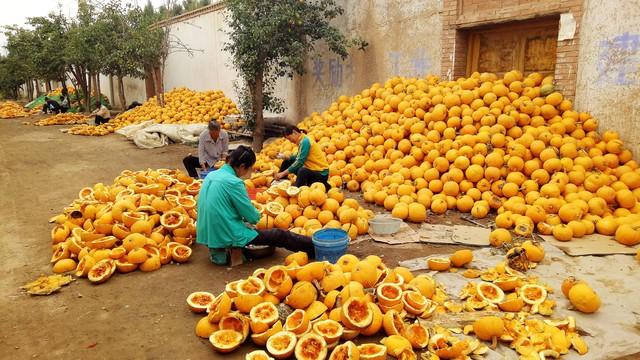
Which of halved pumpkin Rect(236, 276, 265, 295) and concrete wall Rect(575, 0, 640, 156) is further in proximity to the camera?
concrete wall Rect(575, 0, 640, 156)

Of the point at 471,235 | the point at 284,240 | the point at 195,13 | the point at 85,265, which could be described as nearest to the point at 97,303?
the point at 85,265

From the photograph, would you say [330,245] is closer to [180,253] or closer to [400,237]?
[400,237]

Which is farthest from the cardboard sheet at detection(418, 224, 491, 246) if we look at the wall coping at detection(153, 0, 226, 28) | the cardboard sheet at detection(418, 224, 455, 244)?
the wall coping at detection(153, 0, 226, 28)

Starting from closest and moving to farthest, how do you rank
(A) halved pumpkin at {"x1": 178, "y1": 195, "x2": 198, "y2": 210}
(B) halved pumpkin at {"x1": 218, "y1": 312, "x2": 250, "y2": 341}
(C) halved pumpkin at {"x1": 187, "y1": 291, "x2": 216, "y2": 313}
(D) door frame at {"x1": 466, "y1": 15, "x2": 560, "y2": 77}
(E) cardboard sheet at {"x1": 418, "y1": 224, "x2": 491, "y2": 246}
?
(B) halved pumpkin at {"x1": 218, "y1": 312, "x2": 250, "y2": 341}, (C) halved pumpkin at {"x1": 187, "y1": 291, "x2": 216, "y2": 313}, (E) cardboard sheet at {"x1": 418, "y1": 224, "x2": 491, "y2": 246}, (A) halved pumpkin at {"x1": 178, "y1": 195, "x2": 198, "y2": 210}, (D) door frame at {"x1": 466, "y1": 15, "x2": 560, "y2": 77}

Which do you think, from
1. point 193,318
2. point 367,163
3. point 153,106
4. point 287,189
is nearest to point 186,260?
point 193,318

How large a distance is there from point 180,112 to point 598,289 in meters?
A: 15.1

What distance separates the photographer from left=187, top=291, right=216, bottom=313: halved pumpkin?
3791mm

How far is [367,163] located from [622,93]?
12.9 feet

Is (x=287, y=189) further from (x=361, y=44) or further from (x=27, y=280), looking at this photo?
(x=361, y=44)

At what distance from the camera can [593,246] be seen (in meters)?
4.98

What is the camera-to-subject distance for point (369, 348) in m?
3.12

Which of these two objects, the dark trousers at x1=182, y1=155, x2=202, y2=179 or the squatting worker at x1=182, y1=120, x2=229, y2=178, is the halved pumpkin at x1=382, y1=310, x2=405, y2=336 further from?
the dark trousers at x1=182, y1=155, x2=202, y2=179

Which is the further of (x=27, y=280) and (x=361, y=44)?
(x=361, y=44)

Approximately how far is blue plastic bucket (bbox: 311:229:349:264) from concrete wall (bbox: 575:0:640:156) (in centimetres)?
468
